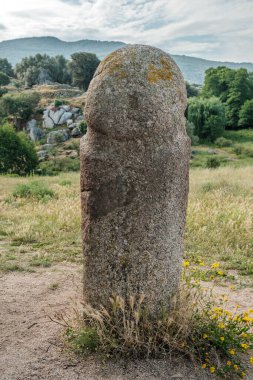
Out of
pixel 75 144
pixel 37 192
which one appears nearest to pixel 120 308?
pixel 37 192

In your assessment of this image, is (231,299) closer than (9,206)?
Yes

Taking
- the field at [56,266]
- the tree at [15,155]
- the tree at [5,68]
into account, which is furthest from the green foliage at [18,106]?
the field at [56,266]

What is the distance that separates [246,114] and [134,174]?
58994 millimetres

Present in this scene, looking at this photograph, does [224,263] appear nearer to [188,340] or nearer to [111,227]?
[188,340]

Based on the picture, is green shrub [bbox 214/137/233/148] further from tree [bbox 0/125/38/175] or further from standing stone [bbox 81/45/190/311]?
standing stone [bbox 81/45/190/311]

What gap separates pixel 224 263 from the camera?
7301mm

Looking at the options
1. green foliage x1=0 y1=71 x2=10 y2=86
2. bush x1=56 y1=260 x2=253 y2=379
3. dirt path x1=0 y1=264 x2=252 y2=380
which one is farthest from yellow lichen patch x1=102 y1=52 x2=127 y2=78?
green foliage x1=0 y1=71 x2=10 y2=86

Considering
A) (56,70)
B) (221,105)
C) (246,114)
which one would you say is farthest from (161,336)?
(56,70)

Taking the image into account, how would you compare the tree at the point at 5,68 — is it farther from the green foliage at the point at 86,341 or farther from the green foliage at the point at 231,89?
the green foliage at the point at 86,341

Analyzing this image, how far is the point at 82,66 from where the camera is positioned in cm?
8919

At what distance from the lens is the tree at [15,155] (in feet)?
126

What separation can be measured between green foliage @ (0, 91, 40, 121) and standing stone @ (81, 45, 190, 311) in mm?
69394

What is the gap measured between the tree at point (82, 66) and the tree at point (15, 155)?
51.8 meters

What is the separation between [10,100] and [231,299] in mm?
68805
